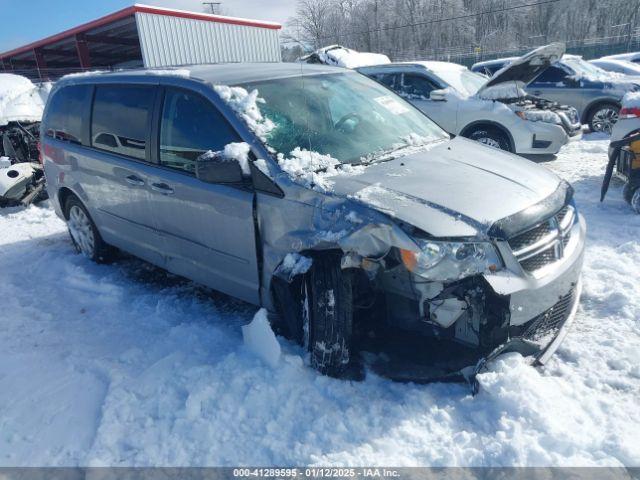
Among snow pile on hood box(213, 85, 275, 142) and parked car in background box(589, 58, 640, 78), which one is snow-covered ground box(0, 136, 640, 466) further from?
parked car in background box(589, 58, 640, 78)

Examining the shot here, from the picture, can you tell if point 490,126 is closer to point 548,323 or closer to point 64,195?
point 548,323

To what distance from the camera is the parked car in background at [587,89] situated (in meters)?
10.2

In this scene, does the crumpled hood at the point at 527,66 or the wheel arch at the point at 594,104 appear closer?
the crumpled hood at the point at 527,66

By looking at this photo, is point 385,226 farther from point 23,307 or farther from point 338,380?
point 23,307

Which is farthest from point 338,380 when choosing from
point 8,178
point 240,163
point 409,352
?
point 8,178

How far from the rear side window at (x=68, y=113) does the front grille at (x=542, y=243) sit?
3878mm

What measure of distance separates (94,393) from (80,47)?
21.8 meters

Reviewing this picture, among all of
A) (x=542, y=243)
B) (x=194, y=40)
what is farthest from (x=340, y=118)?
(x=194, y=40)

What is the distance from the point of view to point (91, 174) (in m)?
4.35

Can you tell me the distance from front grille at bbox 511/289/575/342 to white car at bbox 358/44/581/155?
15.7 feet

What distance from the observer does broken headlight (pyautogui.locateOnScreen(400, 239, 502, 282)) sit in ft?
7.80

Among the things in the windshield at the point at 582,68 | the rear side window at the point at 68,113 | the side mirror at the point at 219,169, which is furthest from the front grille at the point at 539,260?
the windshield at the point at 582,68

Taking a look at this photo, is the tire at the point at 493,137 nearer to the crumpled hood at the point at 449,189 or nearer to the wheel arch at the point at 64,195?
the crumpled hood at the point at 449,189

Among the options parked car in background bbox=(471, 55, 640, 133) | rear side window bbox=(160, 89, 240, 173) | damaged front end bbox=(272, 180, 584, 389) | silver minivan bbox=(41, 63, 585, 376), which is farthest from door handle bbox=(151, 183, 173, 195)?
parked car in background bbox=(471, 55, 640, 133)
